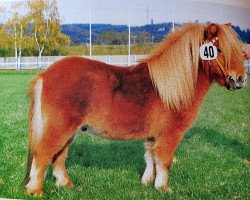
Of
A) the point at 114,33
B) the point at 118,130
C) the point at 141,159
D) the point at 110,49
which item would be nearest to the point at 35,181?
the point at 118,130

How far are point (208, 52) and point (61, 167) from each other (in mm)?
1201

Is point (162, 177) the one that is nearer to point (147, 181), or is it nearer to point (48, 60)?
point (147, 181)

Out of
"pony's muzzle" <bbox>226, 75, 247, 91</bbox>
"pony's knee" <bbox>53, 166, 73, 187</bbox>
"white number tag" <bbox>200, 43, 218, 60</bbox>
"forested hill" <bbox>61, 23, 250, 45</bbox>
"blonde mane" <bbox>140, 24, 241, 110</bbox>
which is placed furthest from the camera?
"pony's knee" <bbox>53, 166, 73, 187</bbox>

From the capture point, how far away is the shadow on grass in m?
2.76

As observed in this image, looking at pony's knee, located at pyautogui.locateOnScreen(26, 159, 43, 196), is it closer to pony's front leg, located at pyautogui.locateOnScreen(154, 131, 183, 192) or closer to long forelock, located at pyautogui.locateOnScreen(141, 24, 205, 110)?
pony's front leg, located at pyautogui.locateOnScreen(154, 131, 183, 192)

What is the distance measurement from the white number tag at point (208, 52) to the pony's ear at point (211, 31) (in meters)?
0.05

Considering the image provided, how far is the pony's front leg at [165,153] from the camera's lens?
286cm

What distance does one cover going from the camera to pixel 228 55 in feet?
8.71

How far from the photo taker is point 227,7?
2.70m

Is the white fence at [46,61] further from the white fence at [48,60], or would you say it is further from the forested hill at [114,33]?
the forested hill at [114,33]

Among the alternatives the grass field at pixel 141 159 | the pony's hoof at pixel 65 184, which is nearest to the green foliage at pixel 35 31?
the grass field at pixel 141 159

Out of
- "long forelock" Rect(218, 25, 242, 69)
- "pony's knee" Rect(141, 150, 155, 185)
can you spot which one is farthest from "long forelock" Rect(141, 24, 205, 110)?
"pony's knee" Rect(141, 150, 155, 185)

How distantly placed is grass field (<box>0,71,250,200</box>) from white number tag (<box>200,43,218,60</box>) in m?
0.20

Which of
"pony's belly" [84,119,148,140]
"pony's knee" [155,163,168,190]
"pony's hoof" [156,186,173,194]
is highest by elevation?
"pony's belly" [84,119,148,140]
